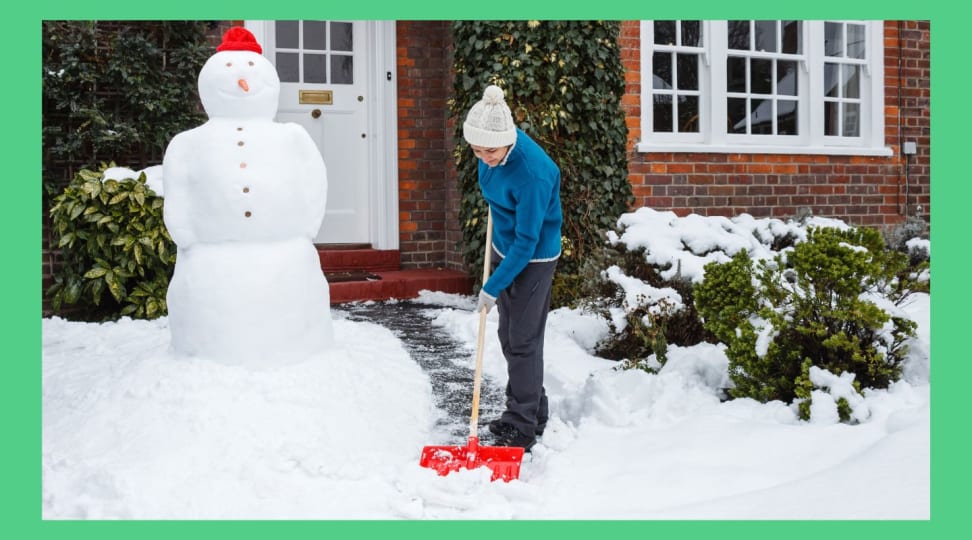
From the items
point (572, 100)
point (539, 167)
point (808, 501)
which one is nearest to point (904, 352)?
point (808, 501)

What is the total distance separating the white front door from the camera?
8.34 m

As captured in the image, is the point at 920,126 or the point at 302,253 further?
the point at 920,126

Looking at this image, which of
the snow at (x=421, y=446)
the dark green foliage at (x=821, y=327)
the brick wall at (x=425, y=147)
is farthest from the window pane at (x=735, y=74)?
the dark green foliage at (x=821, y=327)

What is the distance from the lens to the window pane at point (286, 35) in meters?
8.26

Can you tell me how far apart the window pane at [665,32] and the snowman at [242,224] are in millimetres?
4807

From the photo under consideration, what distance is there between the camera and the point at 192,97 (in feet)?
Answer: 24.3

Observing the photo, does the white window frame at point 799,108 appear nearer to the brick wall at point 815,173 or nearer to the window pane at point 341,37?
the brick wall at point 815,173

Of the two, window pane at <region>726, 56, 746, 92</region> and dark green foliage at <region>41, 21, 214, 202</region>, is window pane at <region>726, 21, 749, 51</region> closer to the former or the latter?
window pane at <region>726, 56, 746, 92</region>

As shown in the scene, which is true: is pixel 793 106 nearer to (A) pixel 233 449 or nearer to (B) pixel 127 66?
(B) pixel 127 66

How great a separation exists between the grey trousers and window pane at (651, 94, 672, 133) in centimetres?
494

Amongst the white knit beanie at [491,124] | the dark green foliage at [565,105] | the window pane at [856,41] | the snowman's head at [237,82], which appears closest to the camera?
the white knit beanie at [491,124]

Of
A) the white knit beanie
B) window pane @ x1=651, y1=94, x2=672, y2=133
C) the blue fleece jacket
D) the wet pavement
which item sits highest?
window pane @ x1=651, y1=94, x2=672, y2=133

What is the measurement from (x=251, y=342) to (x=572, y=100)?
3793 millimetres

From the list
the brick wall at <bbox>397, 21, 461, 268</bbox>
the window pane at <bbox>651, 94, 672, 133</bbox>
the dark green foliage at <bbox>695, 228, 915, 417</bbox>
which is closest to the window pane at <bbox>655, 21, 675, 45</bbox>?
the window pane at <bbox>651, 94, 672, 133</bbox>
